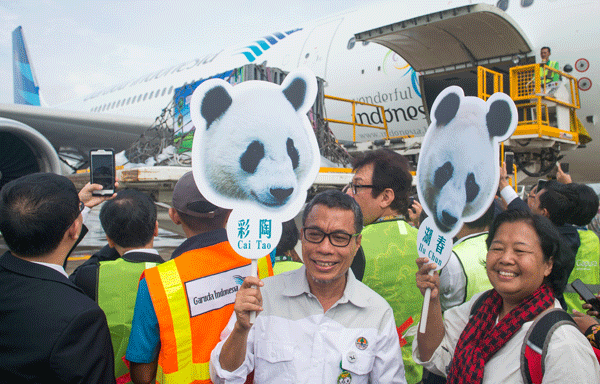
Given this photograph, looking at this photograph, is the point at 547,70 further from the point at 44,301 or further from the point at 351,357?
the point at 44,301

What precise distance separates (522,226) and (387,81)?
640 cm

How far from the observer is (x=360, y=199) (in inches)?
77.4

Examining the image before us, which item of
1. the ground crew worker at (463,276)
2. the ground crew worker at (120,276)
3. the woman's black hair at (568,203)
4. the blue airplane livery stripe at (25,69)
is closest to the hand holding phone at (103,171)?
the ground crew worker at (120,276)

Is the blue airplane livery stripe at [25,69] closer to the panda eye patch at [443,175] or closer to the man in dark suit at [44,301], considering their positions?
the man in dark suit at [44,301]

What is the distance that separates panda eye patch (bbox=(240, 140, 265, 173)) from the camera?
4.45ft

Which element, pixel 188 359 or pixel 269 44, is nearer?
pixel 188 359

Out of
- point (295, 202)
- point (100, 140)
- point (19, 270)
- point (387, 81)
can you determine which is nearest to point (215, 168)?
point (295, 202)

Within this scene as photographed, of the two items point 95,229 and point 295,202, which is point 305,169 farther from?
point 95,229

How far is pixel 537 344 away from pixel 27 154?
23.1 feet

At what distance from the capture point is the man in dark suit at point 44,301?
1044 mm

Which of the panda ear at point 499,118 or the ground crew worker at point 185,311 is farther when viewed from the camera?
the panda ear at point 499,118

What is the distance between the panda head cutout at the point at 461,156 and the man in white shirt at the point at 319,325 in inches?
14.6

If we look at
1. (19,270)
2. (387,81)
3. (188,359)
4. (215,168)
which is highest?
(387,81)

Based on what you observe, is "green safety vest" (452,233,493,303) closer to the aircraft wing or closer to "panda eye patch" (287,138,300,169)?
"panda eye patch" (287,138,300,169)
